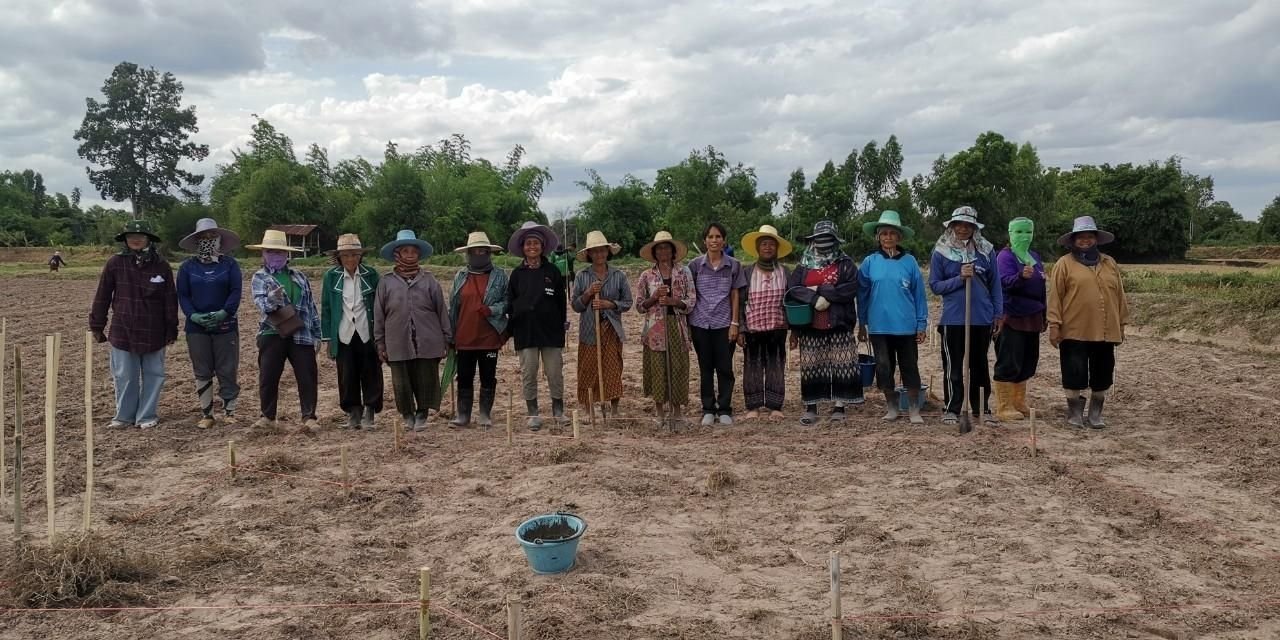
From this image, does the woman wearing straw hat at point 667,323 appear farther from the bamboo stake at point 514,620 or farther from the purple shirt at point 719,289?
the bamboo stake at point 514,620

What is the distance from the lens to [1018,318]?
273 inches

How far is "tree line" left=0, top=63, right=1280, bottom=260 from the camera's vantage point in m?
30.2

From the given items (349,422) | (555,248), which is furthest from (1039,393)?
(349,422)

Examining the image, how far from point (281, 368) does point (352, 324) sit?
2.50 ft

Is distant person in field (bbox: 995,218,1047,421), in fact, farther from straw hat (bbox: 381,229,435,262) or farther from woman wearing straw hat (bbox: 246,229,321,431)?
woman wearing straw hat (bbox: 246,229,321,431)

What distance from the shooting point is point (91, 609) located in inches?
145

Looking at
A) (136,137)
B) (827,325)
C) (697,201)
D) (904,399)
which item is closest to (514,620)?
(827,325)

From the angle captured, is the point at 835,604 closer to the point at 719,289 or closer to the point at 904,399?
the point at 719,289

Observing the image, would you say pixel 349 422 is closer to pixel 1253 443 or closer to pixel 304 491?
pixel 304 491

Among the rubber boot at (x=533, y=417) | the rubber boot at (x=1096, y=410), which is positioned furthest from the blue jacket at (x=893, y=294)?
the rubber boot at (x=533, y=417)

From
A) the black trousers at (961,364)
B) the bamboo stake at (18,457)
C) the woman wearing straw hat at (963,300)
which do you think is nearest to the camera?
the bamboo stake at (18,457)

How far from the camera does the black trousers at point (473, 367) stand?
6961 mm

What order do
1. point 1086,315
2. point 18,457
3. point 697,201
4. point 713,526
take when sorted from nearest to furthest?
point 18,457 → point 713,526 → point 1086,315 → point 697,201

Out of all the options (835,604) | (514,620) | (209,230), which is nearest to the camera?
(514,620)
